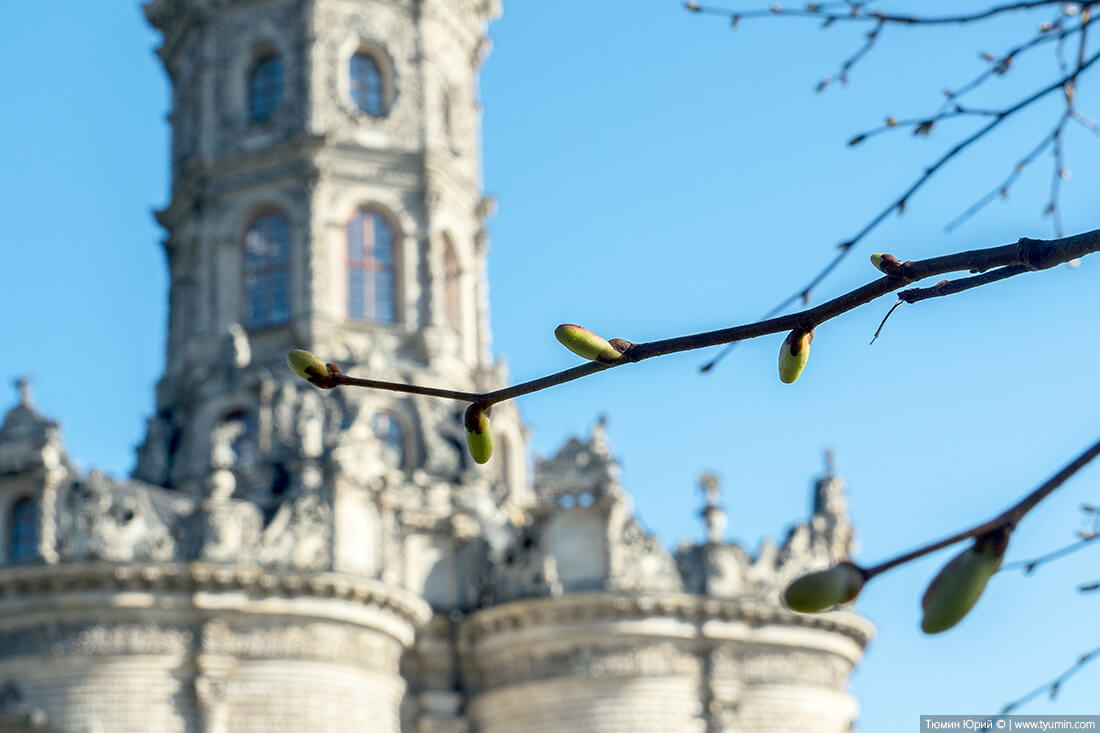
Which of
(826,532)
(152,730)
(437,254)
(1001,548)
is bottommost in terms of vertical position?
(1001,548)

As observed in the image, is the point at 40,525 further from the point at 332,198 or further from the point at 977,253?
the point at 977,253

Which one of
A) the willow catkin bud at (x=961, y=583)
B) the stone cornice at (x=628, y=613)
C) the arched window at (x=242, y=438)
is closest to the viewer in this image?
the willow catkin bud at (x=961, y=583)

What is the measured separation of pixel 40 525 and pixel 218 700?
3.83m

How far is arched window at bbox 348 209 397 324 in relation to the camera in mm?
33906

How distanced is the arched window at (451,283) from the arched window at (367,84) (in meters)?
2.93

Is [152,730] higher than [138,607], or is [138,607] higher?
[138,607]

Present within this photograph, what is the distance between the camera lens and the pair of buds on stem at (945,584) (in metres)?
2.24

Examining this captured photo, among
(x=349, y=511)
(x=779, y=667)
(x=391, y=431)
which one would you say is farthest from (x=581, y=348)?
(x=391, y=431)

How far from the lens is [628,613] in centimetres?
2875

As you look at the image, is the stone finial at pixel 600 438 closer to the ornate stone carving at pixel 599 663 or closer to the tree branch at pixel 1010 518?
the ornate stone carving at pixel 599 663

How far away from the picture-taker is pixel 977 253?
303 cm

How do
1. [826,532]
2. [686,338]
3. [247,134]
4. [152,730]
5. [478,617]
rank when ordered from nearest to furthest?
[686,338] < [152,730] < [478,617] < [826,532] < [247,134]

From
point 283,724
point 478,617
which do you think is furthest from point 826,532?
point 283,724

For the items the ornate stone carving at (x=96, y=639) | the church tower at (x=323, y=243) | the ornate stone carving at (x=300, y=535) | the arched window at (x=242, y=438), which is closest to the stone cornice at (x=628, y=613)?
the church tower at (x=323, y=243)
